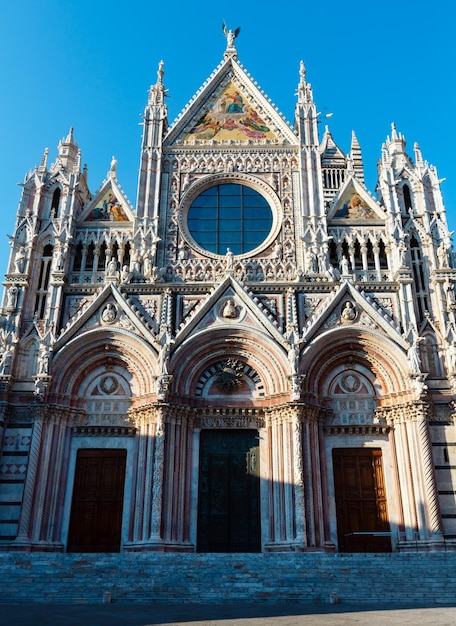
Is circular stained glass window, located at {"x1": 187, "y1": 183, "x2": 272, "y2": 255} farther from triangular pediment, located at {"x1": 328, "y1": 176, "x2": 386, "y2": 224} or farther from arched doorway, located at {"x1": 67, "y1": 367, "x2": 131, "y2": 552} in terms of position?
arched doorway, located at {"x1": 67, "y1": 367, "x2": 131, "y2": 552}

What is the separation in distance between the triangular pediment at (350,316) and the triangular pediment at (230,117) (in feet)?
25.4

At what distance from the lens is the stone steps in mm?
11688

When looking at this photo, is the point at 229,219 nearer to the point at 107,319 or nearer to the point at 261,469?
the point at 107,319

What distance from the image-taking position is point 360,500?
61.1ft

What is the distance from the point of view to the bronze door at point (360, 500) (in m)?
18.1

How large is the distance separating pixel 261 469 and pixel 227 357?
399cm

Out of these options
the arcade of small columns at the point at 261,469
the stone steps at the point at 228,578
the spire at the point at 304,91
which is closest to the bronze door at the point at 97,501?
the arcade of small columns at the point at 261,469

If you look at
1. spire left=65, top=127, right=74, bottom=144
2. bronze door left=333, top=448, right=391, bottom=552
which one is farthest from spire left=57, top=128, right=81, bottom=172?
bronze door left=333, top=448, right=391, bottom=552

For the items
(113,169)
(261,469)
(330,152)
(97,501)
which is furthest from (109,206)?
(330,152)

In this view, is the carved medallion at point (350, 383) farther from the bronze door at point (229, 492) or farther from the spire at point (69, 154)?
the spire at point (69, 154)

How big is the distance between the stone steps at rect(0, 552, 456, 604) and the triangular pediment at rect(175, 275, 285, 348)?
7860mm

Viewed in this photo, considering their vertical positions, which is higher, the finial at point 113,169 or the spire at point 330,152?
the spire at point 330,152

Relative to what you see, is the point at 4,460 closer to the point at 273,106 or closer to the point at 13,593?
the point at 13,593

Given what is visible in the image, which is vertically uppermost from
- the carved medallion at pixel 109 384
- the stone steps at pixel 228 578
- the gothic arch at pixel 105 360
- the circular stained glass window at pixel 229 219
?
the circular stained glass window at pixel 229 219
